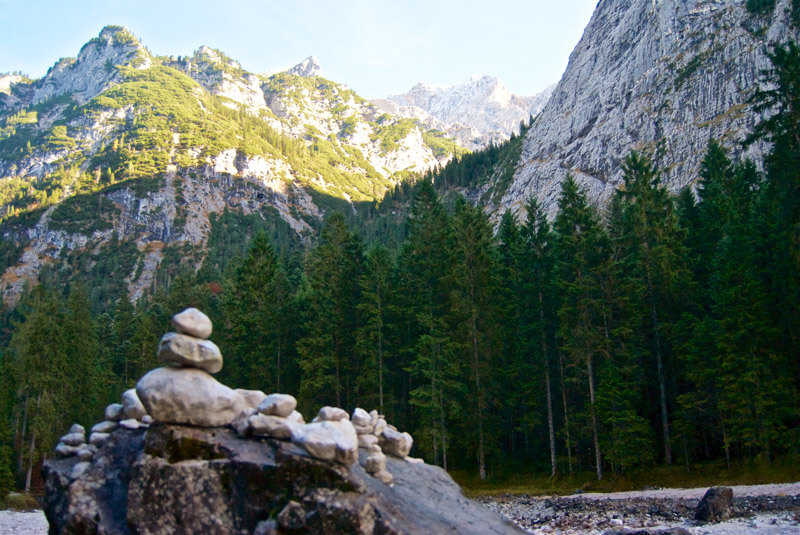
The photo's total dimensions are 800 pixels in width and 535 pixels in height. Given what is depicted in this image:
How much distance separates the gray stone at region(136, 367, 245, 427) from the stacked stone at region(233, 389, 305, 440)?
13.0 inches

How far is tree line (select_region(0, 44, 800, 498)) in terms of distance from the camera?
24797 millimetres

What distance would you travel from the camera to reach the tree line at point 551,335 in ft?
81.4

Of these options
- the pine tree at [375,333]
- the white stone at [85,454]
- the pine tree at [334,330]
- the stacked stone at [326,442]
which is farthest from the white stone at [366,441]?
the pine tree at [334,330]

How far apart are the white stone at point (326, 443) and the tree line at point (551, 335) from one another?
21463mm

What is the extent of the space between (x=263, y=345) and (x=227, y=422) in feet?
98.2

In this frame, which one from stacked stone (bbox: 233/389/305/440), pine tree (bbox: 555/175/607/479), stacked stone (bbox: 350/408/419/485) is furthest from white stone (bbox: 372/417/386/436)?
pine tree (bbox: 555/175/607/479)

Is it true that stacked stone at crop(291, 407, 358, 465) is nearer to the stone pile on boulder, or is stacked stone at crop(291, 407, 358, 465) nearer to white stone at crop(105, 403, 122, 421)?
the stone pile on boulder

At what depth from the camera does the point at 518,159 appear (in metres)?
123

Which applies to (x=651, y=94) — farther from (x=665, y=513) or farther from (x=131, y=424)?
(x=131, y=424)

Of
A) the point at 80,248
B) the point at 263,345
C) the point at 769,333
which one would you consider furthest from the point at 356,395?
the point at 80,248

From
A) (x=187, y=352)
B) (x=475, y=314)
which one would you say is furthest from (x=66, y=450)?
(x=475, y=314)

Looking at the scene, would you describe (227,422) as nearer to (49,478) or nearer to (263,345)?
(49,478)

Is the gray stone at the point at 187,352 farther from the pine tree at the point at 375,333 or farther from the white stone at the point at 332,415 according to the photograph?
the pine tree at the point at 375,333

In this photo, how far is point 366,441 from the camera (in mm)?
10055
